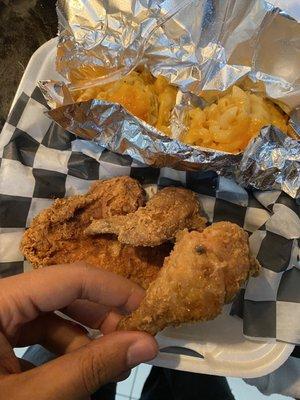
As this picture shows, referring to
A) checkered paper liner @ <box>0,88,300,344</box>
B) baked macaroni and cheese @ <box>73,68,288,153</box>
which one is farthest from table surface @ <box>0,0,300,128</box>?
baked macaroni and cheese @ <box>73,68,288,153</box>

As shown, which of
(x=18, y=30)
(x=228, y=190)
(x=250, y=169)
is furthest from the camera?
(x=18, y=30)

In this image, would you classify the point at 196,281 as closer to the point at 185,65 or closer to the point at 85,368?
the point at 85,368

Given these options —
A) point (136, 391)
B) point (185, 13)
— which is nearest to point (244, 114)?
point (185, 13)

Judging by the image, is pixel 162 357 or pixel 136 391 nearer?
pixel 162 357

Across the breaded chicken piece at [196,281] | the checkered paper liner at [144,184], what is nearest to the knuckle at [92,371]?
the breaded chicken piece at [196,281]

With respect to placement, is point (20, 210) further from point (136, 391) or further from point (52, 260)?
point (136, 391)
